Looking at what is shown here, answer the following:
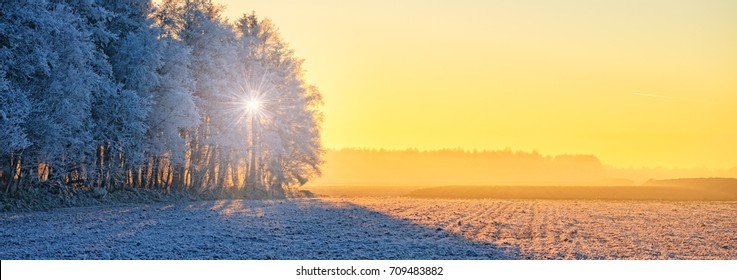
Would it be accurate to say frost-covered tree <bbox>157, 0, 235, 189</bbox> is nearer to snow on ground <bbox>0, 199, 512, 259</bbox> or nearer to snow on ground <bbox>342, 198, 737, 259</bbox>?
snow on ground <bbox>0, 199, 512, 259</bbox>

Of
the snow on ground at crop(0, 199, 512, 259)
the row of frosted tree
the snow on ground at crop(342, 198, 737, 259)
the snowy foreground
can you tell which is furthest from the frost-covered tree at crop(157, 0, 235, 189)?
the snow on ground at crop(342, 198, 737, 259)

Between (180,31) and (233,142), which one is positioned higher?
(180,31)

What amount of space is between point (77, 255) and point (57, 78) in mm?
16193

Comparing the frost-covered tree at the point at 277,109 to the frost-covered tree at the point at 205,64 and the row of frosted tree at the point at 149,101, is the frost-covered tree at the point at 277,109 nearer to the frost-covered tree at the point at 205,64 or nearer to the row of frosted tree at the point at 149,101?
the row of frosted tree at the point at 149,101

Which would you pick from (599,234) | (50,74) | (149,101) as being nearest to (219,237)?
(599,234)

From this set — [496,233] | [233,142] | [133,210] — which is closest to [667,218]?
[496,233]

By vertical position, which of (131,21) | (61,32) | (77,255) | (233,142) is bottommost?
(77,255)

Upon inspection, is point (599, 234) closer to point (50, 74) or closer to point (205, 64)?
point (50, 74)

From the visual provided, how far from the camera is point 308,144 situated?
5184 centimetres

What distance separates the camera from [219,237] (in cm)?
1722

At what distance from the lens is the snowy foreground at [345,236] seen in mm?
14469

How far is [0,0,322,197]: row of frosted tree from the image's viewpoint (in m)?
25.8

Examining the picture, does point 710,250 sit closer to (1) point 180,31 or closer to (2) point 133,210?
(2) point 133,210

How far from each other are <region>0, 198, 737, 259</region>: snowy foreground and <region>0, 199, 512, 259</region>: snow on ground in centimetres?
3
